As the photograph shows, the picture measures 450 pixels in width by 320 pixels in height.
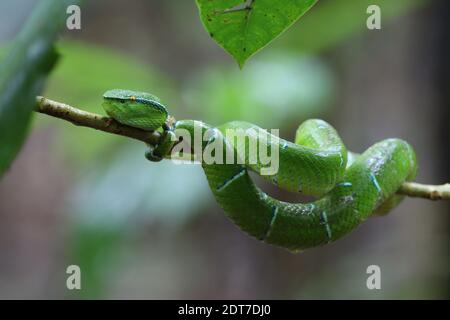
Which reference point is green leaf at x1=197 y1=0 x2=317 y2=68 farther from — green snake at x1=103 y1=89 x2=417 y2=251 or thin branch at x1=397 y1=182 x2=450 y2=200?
thin branch at x1=397 y1=182 x2=450 y2=200

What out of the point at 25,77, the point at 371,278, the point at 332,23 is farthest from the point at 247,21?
the point at 371,278

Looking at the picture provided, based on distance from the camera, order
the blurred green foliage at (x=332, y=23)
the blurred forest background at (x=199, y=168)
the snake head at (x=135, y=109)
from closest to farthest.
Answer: the snake head at (x=135, y=109), the blurred forest background at (x=199, y=168), the blurred green foliage at (x=332, y=23)

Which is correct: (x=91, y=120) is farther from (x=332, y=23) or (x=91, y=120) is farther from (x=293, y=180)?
(x=332, y=23)

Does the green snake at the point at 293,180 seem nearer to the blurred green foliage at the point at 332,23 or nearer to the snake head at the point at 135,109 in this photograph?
the snake head at the point at 135,109

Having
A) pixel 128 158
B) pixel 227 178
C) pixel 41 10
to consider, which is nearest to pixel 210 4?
pixel 41 10

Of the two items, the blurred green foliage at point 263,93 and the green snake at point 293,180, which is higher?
the blurred green foliage at point 263,93

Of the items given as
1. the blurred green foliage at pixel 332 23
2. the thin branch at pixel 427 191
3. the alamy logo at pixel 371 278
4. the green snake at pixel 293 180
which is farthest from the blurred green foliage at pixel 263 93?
the alamy logo at pixel 371 278
